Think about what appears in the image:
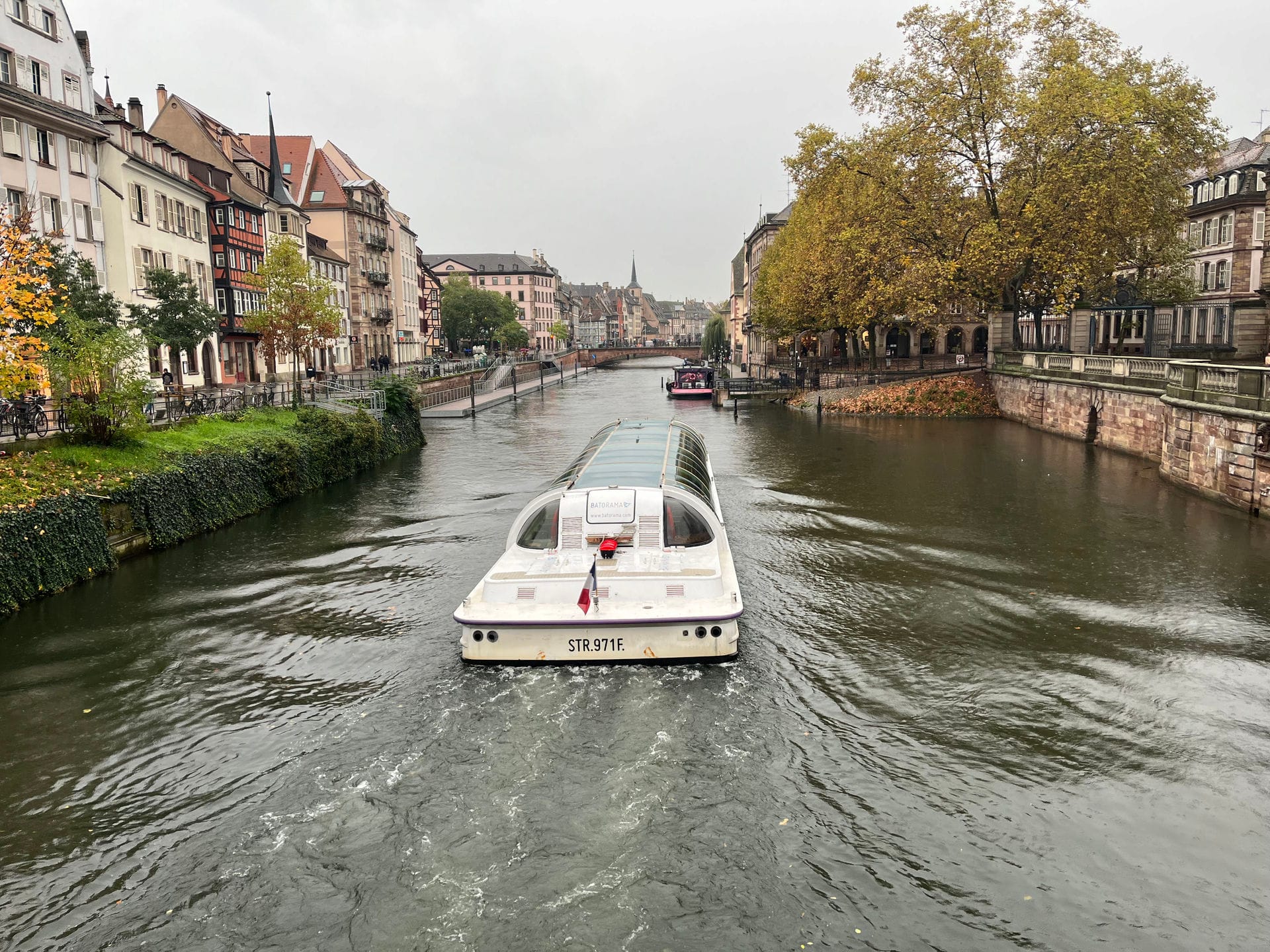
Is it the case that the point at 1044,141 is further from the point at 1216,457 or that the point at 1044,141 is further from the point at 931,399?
the point at 1216,457

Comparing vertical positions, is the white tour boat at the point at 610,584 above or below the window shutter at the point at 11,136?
below

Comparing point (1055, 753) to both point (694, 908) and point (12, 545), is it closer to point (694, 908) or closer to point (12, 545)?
point (694, 908)

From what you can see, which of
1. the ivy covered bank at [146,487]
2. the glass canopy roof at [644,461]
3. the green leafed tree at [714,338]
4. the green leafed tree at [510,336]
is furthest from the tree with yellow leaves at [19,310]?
the green leafed tree at [714,338]

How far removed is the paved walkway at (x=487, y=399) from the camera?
187 feet

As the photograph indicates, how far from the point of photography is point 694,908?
296 inches

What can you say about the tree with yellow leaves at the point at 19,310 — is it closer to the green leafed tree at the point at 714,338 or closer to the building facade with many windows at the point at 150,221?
the building facade with many windows at the point at 150,221

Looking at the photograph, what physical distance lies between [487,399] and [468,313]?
58.6 m

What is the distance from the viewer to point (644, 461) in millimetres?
16969

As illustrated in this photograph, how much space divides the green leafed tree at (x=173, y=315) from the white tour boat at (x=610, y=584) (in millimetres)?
25678

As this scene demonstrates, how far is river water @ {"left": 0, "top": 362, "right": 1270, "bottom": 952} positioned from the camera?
750cm

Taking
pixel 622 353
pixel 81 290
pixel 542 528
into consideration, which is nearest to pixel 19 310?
pixel 81 290

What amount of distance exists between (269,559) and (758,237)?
10931 centimetres

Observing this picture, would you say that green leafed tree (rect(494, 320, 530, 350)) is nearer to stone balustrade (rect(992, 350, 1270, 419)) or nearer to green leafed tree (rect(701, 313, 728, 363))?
green leafed tree (rect(701, 313, 728, 363))

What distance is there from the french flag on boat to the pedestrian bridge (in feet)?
459
